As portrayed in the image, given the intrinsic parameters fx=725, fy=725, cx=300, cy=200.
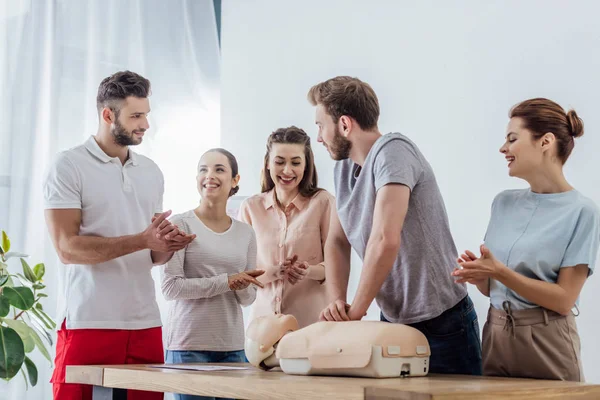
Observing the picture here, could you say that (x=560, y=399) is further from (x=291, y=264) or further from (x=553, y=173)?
(x=291, y=264)

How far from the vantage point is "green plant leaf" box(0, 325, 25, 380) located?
8.87 ft

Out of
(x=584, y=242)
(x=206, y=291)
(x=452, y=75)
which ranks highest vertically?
(x=452, y=75)

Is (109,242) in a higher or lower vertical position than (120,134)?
lower

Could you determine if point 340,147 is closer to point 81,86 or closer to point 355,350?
point 355,350

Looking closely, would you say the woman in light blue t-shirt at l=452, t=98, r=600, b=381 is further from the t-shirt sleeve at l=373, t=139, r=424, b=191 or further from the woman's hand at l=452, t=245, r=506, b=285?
the t-shirt sleeve at l=373, t=139, r=424, b=191

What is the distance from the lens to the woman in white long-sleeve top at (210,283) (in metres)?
2.49

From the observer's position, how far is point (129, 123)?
2.49 meters

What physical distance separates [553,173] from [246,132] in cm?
268

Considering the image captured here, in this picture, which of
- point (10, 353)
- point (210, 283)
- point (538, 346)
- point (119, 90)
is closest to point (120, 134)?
point (119, 90)

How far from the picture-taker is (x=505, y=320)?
1.86 metres

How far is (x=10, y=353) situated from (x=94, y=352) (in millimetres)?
638

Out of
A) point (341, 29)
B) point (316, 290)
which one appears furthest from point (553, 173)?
point (341, 29)

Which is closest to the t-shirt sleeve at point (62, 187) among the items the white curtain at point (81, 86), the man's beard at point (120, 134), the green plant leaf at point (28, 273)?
the man's beard at point (120, 134)

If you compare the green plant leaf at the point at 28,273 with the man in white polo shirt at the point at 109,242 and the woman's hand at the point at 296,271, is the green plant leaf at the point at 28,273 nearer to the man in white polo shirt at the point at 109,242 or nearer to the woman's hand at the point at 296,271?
the man in white polo shirt at the point at 109,242
